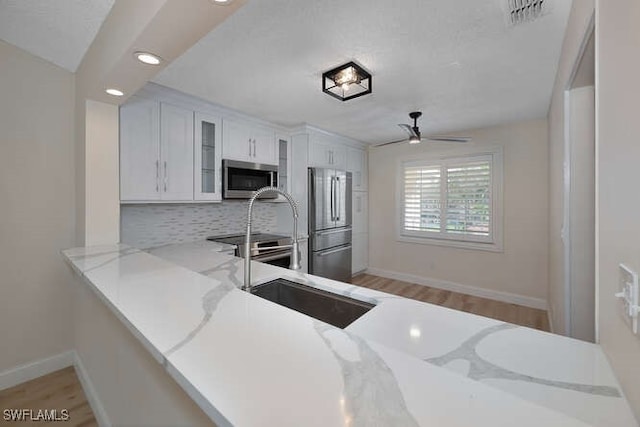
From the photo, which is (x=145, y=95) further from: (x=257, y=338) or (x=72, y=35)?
(x=257, y=338)

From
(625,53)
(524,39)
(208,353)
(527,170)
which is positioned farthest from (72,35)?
(527,170)

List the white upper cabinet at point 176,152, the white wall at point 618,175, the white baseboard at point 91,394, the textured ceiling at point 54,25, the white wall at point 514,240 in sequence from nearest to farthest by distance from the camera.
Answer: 1. the white wall at point 618,175
2. the textured ceiling at point 54,25
3. the white baseboard at point 91,394
4. the white upper cabinet at point 176,152
5. the white wall at point 514,240

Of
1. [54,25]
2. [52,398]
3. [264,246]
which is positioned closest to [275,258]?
[264,246]

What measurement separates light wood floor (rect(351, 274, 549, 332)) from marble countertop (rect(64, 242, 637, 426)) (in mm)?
2889

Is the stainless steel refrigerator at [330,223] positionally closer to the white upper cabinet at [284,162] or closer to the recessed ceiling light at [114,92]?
the white upper cabinet at [284,162]

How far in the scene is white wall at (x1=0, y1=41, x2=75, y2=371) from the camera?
195cm

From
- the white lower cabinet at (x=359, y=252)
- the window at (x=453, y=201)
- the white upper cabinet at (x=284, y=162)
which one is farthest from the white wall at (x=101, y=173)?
the window at (x=453, y=201)

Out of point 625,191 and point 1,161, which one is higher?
point 1,161

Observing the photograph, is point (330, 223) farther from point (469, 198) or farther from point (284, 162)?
point (469, 198)

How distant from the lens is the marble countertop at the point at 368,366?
46 cm

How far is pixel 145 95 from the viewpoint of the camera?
2.38 meters

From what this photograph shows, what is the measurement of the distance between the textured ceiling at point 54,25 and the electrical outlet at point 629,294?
2.29 m

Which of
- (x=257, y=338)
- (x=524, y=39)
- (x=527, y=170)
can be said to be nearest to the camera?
(x=257, y=338)

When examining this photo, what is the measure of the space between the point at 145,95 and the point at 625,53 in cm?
289
